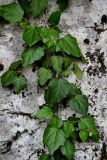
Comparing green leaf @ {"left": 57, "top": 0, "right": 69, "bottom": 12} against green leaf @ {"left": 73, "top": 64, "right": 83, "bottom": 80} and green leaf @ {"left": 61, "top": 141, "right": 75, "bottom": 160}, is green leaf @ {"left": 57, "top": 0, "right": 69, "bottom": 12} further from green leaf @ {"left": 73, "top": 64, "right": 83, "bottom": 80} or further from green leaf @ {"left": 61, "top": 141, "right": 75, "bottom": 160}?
green leaf @ {"left": 61, "top": 141, "right": 75, "bottom": 160}

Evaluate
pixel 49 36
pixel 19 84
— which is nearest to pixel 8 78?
pixel 19 84

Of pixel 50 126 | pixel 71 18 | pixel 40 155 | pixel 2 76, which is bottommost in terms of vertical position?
pixel 40 155

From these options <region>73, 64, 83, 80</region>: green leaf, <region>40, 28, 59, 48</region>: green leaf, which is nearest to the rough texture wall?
<region>73, 64, 83, 80</region>: green leaf

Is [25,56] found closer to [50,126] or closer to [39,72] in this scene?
[39,72]

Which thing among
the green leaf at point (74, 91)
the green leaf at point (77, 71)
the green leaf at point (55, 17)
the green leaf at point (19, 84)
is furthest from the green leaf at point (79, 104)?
the green leaf at point (55, 17)

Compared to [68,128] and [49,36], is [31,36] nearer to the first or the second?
[49,36]

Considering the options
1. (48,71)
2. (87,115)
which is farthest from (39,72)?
(87,115)

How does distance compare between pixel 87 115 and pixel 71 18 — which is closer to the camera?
pixel 87 115
